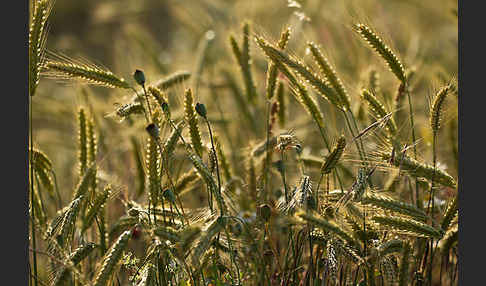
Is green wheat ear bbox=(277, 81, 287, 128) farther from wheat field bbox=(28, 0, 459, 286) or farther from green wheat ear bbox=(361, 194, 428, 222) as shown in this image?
green wheat ear bbox=(361, 194, 428, 222)

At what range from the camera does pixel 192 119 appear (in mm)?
1835

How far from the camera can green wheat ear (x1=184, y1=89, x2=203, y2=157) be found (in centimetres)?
183

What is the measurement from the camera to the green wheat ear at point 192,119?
1829 millimetres

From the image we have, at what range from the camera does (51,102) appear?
3.45 metres

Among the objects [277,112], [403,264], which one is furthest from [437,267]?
[277,112]

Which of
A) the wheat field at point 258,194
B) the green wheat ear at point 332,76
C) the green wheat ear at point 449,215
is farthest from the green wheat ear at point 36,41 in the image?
the green wheat ear at point 449,215

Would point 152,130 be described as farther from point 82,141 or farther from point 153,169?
point 82,141

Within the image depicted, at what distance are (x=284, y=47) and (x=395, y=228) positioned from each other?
71 cm

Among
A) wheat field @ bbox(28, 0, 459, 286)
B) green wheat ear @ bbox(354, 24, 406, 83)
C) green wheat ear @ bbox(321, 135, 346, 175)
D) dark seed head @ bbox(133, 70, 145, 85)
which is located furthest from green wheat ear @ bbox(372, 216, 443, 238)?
dark seed head @ bbox(133, 70, 145, 85)

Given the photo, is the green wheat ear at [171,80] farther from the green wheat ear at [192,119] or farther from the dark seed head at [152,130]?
the dark seed head at [152,130]

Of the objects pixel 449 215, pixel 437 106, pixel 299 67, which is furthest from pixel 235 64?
pixel 449 215

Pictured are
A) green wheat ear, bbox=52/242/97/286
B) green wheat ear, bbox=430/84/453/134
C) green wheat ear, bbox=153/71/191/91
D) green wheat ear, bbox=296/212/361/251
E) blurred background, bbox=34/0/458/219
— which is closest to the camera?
green wheat ear, bbox=296/212/361/251

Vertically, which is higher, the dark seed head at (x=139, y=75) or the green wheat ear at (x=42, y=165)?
the dark seed head at (x=139, y=75)

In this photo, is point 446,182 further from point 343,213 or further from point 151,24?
point 151,24
